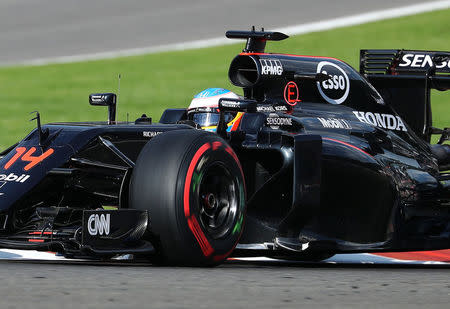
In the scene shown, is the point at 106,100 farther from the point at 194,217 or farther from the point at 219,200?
the point at 194,217

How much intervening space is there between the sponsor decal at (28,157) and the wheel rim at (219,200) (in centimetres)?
109

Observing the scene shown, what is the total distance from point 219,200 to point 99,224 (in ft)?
2.77

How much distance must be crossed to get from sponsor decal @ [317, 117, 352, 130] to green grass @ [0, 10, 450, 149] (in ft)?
31.3

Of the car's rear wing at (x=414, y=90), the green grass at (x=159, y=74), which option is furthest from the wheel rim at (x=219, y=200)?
the green grass at (x=159, y=74)

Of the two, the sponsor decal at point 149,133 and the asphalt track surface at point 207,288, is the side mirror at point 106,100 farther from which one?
the asphalt track surface at point 207,288

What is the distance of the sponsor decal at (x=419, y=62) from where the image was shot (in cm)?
869

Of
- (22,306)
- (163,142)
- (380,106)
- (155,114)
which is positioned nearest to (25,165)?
(163,142)

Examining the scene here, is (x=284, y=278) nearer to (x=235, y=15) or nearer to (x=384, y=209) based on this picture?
(x=384, y=209)

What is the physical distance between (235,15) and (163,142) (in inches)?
637

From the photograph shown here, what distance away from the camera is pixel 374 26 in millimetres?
20297

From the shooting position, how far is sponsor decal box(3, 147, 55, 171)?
20.4 ft

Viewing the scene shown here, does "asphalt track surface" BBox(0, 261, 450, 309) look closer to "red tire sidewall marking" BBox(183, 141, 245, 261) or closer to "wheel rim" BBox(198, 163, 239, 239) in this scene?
"red tire sidewall marking" BBox(183, 141, 245, 261)

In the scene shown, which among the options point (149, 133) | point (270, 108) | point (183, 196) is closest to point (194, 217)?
point (183, 196)

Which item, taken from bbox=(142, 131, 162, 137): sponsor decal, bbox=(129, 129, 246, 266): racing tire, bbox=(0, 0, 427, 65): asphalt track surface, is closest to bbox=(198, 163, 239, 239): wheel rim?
bbox=(129, 129, 246, 266): racing tire
